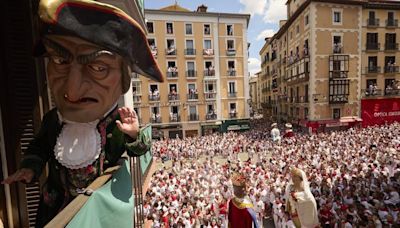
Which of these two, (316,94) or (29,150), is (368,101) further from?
(29,150)

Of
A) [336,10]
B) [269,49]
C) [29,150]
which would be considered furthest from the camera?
[269,49]

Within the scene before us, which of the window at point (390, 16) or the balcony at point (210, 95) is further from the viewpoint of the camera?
the balcony at point (210, 95)

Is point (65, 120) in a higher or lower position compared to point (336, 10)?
lower

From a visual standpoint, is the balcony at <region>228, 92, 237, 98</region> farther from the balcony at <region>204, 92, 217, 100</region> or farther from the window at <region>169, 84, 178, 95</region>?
the window at <region>169, 84, 178, 95</region>

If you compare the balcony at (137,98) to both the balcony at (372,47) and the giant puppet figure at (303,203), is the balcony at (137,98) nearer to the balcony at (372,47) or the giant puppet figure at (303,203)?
the giant puppet figure at (303,203)

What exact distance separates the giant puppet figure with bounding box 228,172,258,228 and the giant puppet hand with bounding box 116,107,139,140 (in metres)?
2.01

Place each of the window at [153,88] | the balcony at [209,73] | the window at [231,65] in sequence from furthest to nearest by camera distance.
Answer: the window at [231,65] < the balcony at [209,73] < the window at [153,88]

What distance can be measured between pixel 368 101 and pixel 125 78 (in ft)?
89.6

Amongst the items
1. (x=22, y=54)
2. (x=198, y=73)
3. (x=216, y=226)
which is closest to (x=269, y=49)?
(x=198, y=73)

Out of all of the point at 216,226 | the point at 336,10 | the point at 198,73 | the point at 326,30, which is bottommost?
the point at 216,226

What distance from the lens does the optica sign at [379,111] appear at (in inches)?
923

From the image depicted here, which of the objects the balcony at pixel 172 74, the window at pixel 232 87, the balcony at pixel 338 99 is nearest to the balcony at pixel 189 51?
the balcony at pixel 172 74

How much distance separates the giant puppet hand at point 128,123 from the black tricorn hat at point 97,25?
423 millimetres

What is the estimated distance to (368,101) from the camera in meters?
23.5
